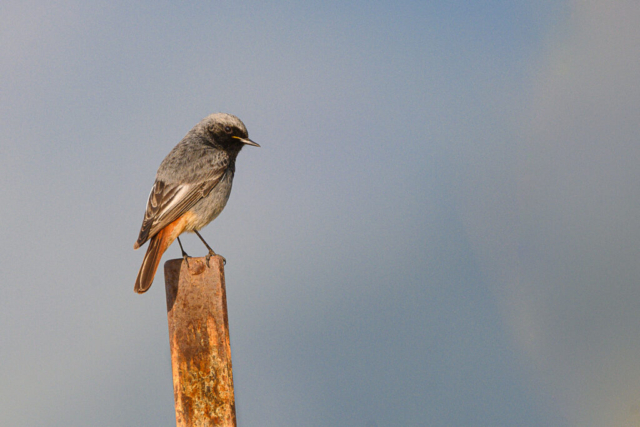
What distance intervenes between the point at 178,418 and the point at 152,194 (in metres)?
3.05

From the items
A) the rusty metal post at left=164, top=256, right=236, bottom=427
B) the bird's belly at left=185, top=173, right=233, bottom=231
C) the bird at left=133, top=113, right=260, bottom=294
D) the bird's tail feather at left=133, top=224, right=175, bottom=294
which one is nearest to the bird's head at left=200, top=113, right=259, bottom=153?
the bird at left=133, top=113, right=260, bottom=294

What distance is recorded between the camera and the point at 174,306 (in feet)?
15.5

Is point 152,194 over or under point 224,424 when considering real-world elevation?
over

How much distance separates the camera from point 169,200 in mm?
6621

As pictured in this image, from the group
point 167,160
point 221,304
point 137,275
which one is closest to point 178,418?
point 221,304

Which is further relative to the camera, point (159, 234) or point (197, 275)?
point (159, 234)

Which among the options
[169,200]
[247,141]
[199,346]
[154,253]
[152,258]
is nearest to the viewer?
[199,346]

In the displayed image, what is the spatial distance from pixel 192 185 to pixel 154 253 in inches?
43.7

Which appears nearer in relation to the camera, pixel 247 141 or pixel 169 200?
pixel 169 200

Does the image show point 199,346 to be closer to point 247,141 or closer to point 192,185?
point 192,185

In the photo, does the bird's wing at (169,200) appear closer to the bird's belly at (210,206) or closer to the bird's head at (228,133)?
the bird's belly at (210,206)

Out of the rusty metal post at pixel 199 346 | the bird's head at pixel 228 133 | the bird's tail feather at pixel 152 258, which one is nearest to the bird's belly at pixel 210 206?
the bird's tail feather at pixel 152 258

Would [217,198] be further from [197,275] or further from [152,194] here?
[197,275]

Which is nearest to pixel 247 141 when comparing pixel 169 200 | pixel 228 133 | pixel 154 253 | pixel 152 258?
pixel 228 133
